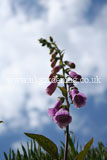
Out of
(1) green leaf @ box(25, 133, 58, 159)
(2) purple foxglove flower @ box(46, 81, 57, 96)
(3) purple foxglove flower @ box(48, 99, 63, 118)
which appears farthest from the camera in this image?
(2) purple foxglove flower @ box(46, 81, 57, 96)

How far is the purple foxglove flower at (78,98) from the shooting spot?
2039 mm

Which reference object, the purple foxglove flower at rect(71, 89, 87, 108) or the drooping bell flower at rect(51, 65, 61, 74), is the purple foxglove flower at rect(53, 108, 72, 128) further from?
the drooping bell flower at rect(51, 65, 61, 74)

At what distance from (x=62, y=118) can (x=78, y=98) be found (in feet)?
0.82

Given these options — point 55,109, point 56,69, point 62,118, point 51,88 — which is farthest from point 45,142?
point 56,69

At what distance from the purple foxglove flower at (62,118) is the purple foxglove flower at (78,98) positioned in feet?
0.44

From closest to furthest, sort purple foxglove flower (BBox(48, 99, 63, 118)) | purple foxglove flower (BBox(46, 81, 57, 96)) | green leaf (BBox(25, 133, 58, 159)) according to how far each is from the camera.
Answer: green leaf (BBox(25, 133, 58, 159))
purple foxglove flower (BBox(48, 99, 63, 118))
purple foxglove flower (BBox(46, 81, 57, 96))

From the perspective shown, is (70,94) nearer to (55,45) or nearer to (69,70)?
(69,70)

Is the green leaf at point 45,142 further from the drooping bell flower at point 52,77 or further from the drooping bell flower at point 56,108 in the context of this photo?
the drooping bell flower at point 52,77

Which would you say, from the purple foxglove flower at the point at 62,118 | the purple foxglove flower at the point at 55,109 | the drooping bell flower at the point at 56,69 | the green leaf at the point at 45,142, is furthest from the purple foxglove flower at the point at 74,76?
the green leaf at the point at 45,142

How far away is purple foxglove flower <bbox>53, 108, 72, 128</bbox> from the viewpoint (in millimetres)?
1880

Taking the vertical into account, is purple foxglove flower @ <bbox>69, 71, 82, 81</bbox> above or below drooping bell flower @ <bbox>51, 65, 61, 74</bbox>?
below

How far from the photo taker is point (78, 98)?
2068 mm

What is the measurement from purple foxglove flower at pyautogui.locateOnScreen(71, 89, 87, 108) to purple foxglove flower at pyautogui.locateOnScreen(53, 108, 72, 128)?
13cm

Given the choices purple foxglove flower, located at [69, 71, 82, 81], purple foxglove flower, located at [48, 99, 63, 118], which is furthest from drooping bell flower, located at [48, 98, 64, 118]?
purple foxglove flower, located at [69, 71, 82, 81]
